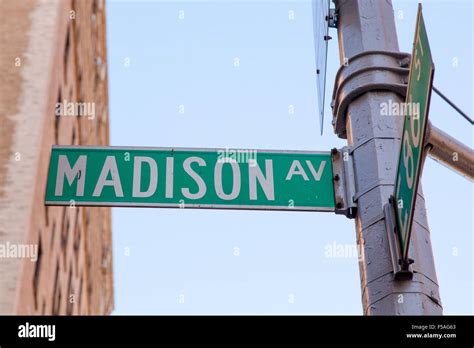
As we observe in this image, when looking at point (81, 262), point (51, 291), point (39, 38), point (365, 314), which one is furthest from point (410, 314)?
point (81, 262)

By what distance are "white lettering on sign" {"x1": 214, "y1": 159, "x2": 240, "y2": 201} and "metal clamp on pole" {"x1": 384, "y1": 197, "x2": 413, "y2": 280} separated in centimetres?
118

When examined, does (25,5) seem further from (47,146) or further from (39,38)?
(47,146)

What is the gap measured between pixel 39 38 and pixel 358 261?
708 inches

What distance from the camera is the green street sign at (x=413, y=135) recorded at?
388 cm

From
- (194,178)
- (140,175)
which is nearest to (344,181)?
(194,178)

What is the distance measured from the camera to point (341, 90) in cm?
522

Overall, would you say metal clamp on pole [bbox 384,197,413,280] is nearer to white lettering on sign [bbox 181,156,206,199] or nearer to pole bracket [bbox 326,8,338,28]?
white lettering on sign [bbox 181,156,206,199]

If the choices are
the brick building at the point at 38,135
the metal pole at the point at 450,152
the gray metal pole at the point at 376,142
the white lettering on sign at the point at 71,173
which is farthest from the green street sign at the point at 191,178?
the brick building at the point at 38,135

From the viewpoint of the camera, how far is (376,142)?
4.86 meters

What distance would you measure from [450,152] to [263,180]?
123 cm

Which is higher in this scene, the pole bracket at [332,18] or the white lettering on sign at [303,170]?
the pole bracket at [332,18]

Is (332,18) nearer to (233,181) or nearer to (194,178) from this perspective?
(233,181)

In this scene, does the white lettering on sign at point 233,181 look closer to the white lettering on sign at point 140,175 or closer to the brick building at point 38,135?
the white lettering on sign at point 140,175

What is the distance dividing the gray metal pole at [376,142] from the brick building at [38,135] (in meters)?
12.4
